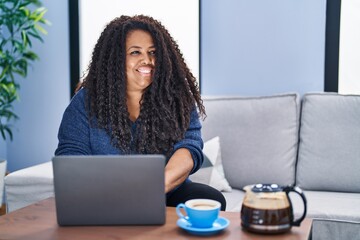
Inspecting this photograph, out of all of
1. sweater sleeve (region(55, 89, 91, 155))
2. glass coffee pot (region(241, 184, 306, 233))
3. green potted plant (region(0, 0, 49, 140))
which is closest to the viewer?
glass coffee pot (region(241, 184, 306, 233))

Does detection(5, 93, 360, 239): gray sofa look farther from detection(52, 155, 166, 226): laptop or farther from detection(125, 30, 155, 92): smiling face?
detection(52, 155, 166, 226): laptop

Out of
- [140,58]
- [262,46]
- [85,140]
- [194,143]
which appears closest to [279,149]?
[262,46]

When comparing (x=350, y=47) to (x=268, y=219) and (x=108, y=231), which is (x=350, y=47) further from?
(x=108, y=231)

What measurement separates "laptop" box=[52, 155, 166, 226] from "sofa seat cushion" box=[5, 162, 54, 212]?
94 cm

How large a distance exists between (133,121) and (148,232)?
58cm

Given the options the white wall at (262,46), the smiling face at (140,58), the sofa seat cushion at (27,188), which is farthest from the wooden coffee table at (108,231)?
the white wall at (262,46)

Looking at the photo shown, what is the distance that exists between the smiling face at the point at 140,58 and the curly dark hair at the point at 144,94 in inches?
0.6

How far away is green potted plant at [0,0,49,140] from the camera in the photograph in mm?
2664

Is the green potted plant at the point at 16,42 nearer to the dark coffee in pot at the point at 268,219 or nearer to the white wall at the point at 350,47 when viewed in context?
the white wall at the point at 350,47

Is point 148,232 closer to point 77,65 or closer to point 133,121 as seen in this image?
point 133,121

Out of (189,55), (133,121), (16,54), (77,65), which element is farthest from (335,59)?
(16,54)

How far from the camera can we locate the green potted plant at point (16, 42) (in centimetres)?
266

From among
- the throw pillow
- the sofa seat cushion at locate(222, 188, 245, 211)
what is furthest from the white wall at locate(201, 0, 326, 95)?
the sofa seat cushion at locate(222, 188, 245, 211)

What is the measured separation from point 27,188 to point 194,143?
0.84 m
